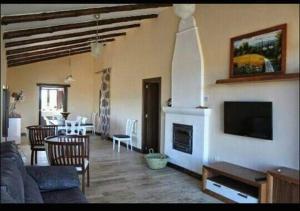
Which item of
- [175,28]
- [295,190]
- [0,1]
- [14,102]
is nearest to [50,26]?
[175,28]

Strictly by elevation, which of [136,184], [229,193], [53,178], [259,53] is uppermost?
[259,53]

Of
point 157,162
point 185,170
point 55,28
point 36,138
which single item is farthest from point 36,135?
point 185,170

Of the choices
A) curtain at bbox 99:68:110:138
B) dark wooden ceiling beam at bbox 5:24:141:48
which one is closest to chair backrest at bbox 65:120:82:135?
dark wooden ceiling beam at bbox 5:24:141:48

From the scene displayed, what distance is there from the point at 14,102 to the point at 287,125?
26.5 ft

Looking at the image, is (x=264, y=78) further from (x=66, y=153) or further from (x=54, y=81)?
(x=54, y=81)

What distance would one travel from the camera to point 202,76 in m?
4.15

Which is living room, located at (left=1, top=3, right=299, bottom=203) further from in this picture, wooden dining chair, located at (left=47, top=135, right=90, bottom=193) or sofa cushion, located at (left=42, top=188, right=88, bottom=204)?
sofa cushion, located at (left=42, top=188, right=88, bottom=204)

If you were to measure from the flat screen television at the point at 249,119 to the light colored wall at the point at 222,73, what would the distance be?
8cm

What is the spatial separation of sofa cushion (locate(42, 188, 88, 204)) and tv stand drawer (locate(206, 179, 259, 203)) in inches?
64.6

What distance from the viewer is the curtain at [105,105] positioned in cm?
827

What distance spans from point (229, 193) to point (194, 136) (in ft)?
4.09

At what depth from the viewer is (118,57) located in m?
7.57

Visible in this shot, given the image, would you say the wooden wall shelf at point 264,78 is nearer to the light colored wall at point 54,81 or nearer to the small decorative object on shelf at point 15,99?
the small decorative object on shelf at point 15,99

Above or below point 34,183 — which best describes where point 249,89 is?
above
